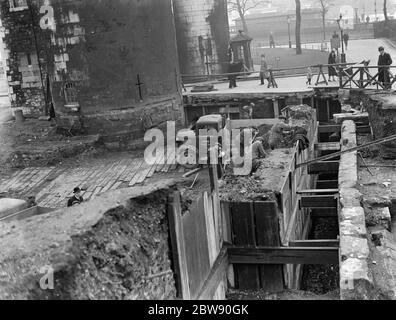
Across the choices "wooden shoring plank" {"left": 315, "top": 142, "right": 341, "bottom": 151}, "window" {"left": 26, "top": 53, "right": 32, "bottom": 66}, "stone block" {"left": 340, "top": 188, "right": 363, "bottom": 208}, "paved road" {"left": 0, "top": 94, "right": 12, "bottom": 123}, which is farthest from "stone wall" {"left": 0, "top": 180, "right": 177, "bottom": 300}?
"paved road" {"left": 0, "top": 94, "right": 12, "bottom": 123}

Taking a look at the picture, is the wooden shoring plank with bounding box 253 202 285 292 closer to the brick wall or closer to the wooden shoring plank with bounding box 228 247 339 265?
the wooden shoring plank with bounding box 228 247 339 265

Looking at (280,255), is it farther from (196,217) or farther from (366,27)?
(366,27)

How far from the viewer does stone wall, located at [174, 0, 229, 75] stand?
2938 cm

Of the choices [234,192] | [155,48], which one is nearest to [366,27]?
[155,48]

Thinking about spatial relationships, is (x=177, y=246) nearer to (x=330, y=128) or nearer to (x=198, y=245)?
(x=198, y=245)

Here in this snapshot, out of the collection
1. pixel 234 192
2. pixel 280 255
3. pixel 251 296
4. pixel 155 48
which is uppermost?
pixel 155 48

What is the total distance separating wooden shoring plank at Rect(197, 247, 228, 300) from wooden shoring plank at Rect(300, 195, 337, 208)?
367cm

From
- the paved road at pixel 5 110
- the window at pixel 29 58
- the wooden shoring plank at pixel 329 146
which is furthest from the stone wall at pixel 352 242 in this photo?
the paved road at pixel 5 110

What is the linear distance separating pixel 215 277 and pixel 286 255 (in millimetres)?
1654

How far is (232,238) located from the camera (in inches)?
421

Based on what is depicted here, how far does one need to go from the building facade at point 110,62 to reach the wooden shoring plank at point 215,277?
10.4 m

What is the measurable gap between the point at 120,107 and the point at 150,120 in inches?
48.3

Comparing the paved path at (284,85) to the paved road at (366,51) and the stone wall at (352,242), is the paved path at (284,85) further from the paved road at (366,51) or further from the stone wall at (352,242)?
the stone wall at (352,242)
